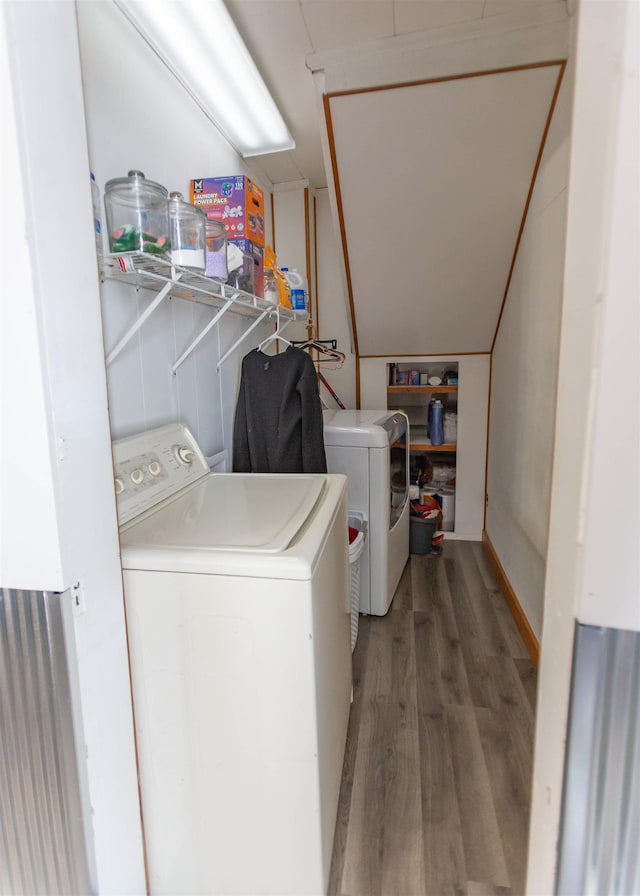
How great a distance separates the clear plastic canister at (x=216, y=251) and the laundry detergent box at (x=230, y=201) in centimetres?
20

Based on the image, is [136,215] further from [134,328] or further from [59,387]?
[59,387]

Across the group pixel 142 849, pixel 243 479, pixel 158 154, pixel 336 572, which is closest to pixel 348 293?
pixel 158 154

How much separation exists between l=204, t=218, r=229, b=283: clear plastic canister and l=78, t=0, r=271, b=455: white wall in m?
0.26

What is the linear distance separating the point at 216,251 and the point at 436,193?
4.49 feet

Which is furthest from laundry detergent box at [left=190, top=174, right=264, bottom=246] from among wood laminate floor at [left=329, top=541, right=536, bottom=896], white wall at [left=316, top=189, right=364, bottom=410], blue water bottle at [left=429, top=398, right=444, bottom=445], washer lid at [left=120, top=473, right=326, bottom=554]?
blue water bottle at [left=429, top=398, right=444, bottom=445]

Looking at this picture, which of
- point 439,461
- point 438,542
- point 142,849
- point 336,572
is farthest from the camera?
point 439,461

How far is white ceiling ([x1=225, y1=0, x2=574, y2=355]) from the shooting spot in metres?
1.67

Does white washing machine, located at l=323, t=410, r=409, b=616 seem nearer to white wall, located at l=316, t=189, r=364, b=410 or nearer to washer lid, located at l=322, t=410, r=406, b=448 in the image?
washer lid, located at l=322, t=410, r=406, b=448

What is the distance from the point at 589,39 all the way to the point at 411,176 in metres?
1.91

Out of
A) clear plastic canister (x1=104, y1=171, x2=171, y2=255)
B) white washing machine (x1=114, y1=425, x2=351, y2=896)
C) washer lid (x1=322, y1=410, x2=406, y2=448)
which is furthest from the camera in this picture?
washer lid (x1=322, y1=410, x2=406, y2=448)

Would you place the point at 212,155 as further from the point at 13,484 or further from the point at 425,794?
the point at 425,794

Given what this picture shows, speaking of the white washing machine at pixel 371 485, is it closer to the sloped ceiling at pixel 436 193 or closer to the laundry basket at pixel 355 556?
the laundry basket at pixel 355 556

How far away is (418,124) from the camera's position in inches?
79.0

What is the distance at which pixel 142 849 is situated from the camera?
3.36ft
